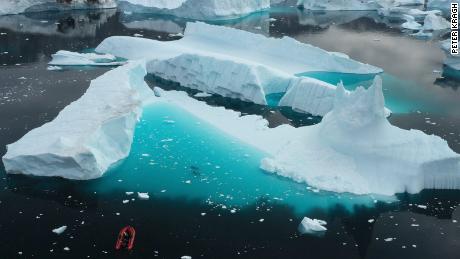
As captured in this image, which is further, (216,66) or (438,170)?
(216,66)

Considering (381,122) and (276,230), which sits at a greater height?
(381,122)

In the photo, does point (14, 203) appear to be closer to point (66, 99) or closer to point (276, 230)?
point (276, 230)

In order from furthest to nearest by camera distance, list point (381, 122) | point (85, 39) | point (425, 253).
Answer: point (85, 39) → point (381, 122) → point (425, 253)

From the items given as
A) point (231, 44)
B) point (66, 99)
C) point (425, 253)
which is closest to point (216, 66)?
point (231, 44)

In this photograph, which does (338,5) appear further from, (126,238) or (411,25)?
(126,238)

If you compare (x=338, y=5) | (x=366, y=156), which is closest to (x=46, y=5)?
(x=338, y=5)

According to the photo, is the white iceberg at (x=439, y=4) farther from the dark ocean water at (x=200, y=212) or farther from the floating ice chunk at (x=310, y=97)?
the floating ice chunk at (x=310, y=97)
